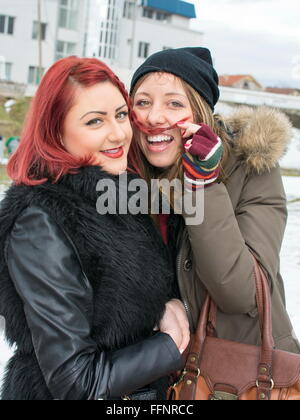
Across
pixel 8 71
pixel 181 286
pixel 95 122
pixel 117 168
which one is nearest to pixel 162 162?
pixel 117 168

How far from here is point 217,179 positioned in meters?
1.82

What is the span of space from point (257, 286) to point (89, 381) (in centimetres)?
66

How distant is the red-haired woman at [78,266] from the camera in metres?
1.39

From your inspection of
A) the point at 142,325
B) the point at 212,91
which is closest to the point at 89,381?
the point at 142,325

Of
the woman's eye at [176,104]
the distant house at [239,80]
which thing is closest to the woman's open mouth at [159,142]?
the woman's eye at [176,104]

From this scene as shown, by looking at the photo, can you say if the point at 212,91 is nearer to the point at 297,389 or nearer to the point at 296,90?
the point at 297,389

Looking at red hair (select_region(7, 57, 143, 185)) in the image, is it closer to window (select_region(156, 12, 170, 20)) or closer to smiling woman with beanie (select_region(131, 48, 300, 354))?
smiling woman with beanie (select_region(131, 48, 300, 354))

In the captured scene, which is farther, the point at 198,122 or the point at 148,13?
the point at 148,13

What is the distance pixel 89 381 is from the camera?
1.39m

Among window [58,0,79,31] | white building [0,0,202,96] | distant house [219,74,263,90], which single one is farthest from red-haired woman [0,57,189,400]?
distant house [219,74,263,90]

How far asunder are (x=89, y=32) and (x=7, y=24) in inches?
238

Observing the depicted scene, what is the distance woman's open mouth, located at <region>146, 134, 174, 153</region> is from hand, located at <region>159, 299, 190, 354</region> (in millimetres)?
663

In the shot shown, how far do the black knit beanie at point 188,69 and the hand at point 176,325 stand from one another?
91cm

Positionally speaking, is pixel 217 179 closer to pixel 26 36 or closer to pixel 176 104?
pixel 176 104
